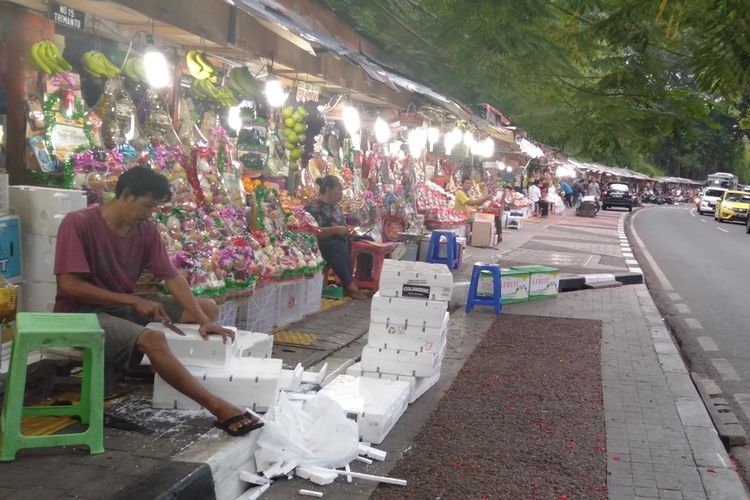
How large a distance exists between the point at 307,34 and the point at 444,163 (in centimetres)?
1368

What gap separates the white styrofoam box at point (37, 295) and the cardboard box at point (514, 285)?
6.24 metres

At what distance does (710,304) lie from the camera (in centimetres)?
1238

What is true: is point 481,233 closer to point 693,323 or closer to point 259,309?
point 693,323

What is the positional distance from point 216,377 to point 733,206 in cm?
4109

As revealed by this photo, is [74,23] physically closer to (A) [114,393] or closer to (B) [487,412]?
(A) [114,393]

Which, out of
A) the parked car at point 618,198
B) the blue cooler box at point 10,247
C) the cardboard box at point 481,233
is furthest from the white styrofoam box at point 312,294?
the parked car at point 618,198

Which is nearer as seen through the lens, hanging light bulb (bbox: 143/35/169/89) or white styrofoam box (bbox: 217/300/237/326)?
white styrofoam box (bbox: 217/300/237/326)

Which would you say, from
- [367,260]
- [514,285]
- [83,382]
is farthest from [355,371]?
[514,285]

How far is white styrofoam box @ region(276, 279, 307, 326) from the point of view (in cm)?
799

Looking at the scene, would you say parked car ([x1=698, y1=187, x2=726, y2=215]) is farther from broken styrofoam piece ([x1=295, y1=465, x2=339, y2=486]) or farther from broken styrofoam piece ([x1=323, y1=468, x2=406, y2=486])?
broken styrofoam piece ([x1=295, y1=465, x2=339, y2=486])

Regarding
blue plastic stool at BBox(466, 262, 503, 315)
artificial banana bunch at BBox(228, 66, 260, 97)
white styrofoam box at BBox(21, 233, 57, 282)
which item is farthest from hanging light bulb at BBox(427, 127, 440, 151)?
white styrofoam box at BBox(21, 233, 57, 282)

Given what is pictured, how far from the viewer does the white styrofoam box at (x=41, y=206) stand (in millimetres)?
5359

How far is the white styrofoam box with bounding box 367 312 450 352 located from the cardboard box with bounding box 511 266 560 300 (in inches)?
198

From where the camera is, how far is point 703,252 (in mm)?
21984
